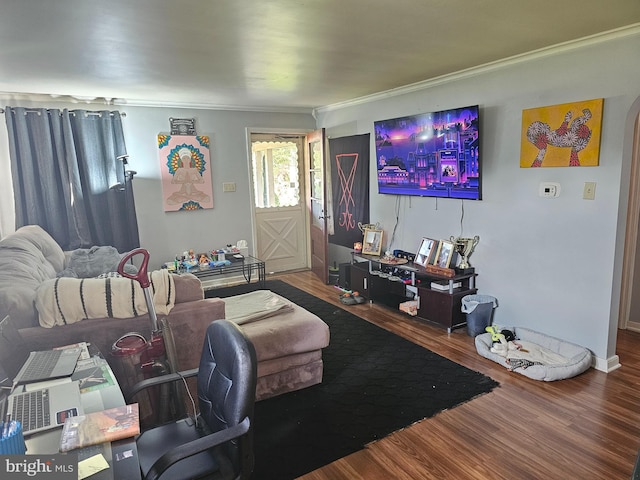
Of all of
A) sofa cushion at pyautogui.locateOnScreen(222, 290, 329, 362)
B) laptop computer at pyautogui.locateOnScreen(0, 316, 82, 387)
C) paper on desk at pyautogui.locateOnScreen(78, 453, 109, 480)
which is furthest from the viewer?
sofa cushion at pyautogui.locateOnScreen(222, 290, 329, 362)

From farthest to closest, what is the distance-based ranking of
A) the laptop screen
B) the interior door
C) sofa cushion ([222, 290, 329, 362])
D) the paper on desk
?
1. the interior door
2. sofa cushion ([222, 290, 329, 362])
3. the laptop screen
4. the paper on desk

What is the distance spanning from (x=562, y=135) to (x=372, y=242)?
234cm

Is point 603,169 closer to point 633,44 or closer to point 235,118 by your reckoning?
point 633,44

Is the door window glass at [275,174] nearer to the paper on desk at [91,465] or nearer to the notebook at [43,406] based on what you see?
the notebook at [43,406]

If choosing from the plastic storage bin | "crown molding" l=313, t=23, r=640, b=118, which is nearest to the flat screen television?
"crown molding" l=313, t=23, r=640, b=118

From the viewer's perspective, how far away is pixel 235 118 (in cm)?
553

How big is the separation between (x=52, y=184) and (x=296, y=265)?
3332mm

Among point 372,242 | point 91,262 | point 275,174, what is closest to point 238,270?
point 275,174

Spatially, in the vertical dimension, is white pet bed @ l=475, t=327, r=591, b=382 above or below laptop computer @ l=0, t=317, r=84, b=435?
below

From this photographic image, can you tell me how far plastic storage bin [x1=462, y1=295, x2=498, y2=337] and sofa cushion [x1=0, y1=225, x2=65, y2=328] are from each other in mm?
3195

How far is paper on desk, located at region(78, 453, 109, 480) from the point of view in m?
1.15

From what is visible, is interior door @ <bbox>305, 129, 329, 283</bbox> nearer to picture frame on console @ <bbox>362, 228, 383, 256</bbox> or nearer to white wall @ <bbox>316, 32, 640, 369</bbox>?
picture frame on console @ <bbox>362, 228, 383, 256</bbox>

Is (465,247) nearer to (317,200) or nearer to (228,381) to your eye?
(317,200)

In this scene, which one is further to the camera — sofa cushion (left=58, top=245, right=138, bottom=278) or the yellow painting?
sofa cushion (left=58, top=245, right=138, bottom=278)
